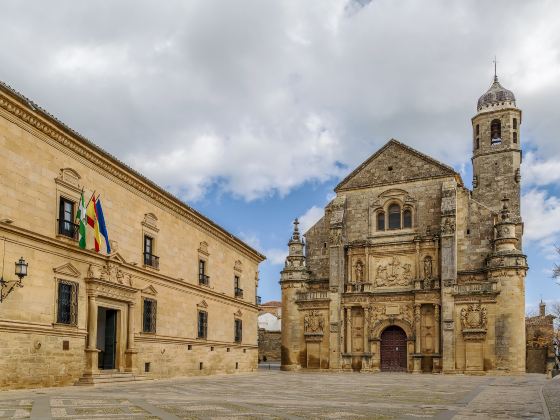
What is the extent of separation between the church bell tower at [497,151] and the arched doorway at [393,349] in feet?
42.8

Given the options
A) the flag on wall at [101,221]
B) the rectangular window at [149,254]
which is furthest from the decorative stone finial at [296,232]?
the flag on wall at [101,221]

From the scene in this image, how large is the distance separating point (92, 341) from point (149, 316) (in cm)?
460

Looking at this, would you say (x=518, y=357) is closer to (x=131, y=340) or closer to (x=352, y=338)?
(x=352, y=338)

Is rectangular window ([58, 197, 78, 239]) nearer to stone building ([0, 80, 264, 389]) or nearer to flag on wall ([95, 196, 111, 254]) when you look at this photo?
stone building ([0, 80, 264, 389])

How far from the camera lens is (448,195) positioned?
3953cm

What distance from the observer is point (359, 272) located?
136ft

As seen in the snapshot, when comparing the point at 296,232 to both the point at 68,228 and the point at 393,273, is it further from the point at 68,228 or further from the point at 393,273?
the point at 68,228

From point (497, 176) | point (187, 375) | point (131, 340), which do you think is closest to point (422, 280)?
point (497, 176)

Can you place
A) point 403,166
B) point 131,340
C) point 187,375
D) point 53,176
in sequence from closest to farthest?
point 53,176
point 131,340
point 187,375
point 403,166

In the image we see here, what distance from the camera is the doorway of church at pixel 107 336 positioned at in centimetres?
2272

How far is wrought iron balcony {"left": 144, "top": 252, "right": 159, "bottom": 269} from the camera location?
25047mm

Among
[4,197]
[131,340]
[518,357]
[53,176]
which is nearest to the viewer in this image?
[4,197]

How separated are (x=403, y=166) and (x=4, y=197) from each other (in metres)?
30.2

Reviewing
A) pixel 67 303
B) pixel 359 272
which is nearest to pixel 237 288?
pixel 359 272
